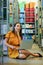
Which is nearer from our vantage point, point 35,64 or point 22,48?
point 35,64

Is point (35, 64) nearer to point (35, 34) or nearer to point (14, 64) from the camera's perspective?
point (14, 64)

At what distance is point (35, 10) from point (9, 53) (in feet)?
13.7

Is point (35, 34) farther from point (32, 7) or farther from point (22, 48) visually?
point (22, 48)

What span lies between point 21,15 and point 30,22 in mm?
565

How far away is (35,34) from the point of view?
31.0 feet

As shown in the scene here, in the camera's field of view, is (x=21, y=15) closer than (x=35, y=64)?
No

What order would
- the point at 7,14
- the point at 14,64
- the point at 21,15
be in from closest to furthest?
the point at 14,64 < the point at 7,14 < the point at 21,15

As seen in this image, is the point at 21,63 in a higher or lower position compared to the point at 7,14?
lower

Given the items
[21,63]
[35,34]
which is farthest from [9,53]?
[35,34]

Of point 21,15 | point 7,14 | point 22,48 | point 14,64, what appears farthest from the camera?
point 21,15

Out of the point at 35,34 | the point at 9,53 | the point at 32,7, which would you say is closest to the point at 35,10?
the point at 32,7

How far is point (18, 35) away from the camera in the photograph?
5418mm

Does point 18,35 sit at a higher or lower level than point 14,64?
higher

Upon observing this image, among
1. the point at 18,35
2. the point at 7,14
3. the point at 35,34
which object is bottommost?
the point at 35,34
